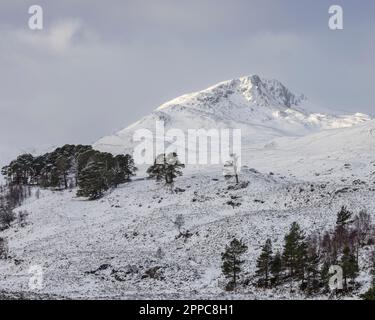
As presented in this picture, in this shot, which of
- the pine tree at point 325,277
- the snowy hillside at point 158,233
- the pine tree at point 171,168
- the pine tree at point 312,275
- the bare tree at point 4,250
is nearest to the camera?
the pine tree at point 325,277

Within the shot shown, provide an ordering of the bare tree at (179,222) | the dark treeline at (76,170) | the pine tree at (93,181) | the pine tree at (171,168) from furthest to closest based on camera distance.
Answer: the dark treeline at (76,170)
the pine tree at (171,168)
the pine tree at (93,181)
the bare tree at (179,222)

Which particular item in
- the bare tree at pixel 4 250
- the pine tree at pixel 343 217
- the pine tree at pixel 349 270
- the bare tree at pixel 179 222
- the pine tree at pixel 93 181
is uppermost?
the pine tree at pixel 93 181

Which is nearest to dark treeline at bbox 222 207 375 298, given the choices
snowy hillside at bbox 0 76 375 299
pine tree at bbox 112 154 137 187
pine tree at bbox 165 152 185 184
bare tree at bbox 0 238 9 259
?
snowy hillside at bbox 0 76 375 299

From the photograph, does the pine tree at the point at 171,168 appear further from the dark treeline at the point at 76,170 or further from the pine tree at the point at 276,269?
the pine tree at the point at 276,269

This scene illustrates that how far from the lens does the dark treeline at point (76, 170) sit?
86688 millimetres

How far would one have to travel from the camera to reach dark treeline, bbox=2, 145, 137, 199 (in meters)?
86.7

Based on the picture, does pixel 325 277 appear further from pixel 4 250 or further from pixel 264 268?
pixel 4 250

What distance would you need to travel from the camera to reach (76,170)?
102 meters

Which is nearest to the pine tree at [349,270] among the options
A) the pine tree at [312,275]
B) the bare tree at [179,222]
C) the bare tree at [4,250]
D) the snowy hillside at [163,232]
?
the snowy hillside at [163,232]

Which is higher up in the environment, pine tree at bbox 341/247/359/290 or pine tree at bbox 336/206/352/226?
pine tree at bbox 336/206/352/226

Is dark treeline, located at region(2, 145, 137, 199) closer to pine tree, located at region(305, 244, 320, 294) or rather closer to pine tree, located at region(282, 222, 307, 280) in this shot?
pine tree, located at region(282, 222, 307, 280)

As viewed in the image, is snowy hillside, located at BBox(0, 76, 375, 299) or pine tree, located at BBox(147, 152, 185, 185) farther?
pine tree, located at BBox(147, 152, 185, 185)

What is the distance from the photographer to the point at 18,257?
5819 centimetres
